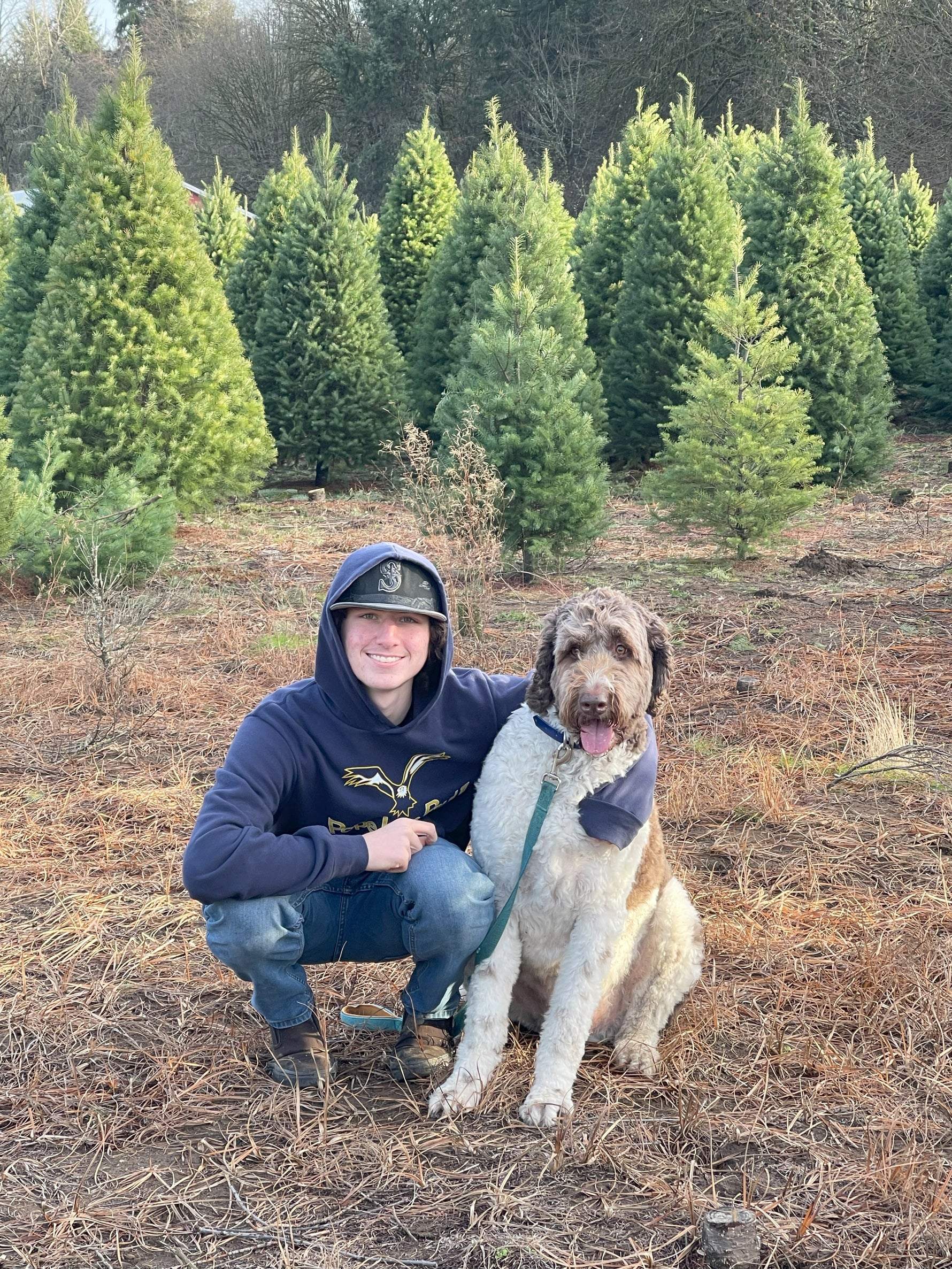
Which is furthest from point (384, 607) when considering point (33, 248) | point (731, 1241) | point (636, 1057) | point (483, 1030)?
point (33, 248)

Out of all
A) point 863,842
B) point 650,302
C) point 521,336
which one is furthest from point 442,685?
point 650,302

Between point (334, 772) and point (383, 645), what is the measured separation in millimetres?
374

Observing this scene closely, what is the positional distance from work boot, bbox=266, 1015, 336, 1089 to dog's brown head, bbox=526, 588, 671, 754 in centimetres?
109

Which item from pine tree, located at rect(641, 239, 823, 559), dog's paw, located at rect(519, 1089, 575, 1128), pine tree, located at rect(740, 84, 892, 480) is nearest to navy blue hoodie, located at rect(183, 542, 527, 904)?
dog's paw, located at rect(519, 1089, 575, 1128)

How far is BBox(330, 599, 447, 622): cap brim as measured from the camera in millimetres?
2967

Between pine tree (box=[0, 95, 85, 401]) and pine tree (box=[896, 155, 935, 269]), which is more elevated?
pine tree (box=[896, 155, 935, 269])

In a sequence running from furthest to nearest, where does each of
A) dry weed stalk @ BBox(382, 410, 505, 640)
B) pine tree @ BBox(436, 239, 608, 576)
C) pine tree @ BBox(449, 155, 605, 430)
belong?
pine tree @ BBox(449, 155, 605, 430) → pine tree @ BBox(436, 239, 608, 576) → dry weed stalk @ BBox(382, 410, 505, 640)

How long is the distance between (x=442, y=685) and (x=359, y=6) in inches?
1770

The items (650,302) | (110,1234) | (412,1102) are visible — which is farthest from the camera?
(650,302)

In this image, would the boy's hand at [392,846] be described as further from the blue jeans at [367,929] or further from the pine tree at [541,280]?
the pine tree at [541,280]

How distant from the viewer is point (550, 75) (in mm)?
37281

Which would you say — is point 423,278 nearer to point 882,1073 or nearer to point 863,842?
point 863,842

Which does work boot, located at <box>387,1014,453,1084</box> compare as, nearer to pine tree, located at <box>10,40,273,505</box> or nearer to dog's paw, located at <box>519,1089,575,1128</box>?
dog's paw, located at <box>519,1089,575,1128</box>

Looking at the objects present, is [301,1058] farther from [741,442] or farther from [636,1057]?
[741,442]
